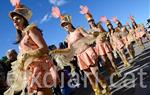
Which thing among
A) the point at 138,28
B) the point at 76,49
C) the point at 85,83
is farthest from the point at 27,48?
the point at 138,28

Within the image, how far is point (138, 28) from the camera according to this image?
2667cm

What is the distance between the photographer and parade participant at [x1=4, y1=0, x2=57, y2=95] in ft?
21.8

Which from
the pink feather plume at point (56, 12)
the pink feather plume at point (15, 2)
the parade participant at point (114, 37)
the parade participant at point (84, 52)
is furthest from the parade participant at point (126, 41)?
the pink feather plume at point (15, 2)

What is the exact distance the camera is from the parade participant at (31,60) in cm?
664

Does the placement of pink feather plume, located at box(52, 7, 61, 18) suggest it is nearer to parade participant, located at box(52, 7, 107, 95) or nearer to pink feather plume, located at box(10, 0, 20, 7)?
parade participant, located at box(52, 7, 107, 95)

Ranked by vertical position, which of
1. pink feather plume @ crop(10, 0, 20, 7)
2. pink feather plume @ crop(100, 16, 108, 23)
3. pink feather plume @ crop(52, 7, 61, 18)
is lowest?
pink feather plume @ crop(10, 0, 20, 7)

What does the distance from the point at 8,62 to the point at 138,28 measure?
16.5 m

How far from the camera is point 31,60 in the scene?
264 inches

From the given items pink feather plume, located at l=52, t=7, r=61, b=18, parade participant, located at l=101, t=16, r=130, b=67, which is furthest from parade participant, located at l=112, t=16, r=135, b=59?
pink feather plume, located at l=52, t=7, r=61, b=18

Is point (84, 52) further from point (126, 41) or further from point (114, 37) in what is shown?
point (126, 41)

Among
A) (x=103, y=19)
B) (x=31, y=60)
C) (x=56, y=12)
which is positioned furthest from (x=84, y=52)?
(x=103, y=19)

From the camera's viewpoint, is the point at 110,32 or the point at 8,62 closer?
the point at 8,62

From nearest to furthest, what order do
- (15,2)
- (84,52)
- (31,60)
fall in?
(31,60) < (15,2) < (84,52)

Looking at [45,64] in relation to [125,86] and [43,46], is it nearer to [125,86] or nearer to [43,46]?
[43,46]
